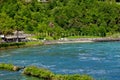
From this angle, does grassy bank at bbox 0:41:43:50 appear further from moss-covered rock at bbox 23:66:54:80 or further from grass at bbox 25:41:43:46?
moss-covered rock at bbox 23:66:54:80

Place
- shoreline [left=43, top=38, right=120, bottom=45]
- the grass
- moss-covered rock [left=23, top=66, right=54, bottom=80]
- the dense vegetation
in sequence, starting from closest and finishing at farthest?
moss-covered rock [left=23, top=66, right=54, bottom=80], the grass, shoreline [left=43, top=38, right=120, bottom=45], the dense vegetation

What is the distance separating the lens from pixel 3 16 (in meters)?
A: 142

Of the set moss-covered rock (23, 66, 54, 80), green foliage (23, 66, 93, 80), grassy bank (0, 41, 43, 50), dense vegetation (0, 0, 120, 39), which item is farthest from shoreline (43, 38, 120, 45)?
green foliage (23, 66, 93, 80)

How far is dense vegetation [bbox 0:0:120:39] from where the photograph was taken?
142875mm

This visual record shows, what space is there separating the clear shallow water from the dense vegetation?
126 ft

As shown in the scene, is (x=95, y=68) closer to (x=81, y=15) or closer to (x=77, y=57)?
(x=77, y=57)

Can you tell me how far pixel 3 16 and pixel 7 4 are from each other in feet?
50.7

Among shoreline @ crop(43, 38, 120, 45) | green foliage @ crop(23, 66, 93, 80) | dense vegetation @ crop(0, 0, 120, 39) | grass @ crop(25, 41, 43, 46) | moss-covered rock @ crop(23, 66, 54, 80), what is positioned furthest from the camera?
dense vegetation @ crop(0, 0, 120, 39)

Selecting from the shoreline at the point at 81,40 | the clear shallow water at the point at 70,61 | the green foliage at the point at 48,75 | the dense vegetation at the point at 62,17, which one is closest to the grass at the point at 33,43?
the shoreline at the point at 81,40

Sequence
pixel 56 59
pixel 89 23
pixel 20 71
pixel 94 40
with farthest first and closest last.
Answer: pixel 89 23 → pixel 94 40 → pixel 56 59 → pixel 20 71

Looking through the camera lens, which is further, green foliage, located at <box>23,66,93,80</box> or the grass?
the grass

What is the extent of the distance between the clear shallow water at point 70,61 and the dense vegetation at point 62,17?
3852cm

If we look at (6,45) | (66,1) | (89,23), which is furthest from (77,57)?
(66,1)

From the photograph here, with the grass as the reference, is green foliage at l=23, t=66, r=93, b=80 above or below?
above
